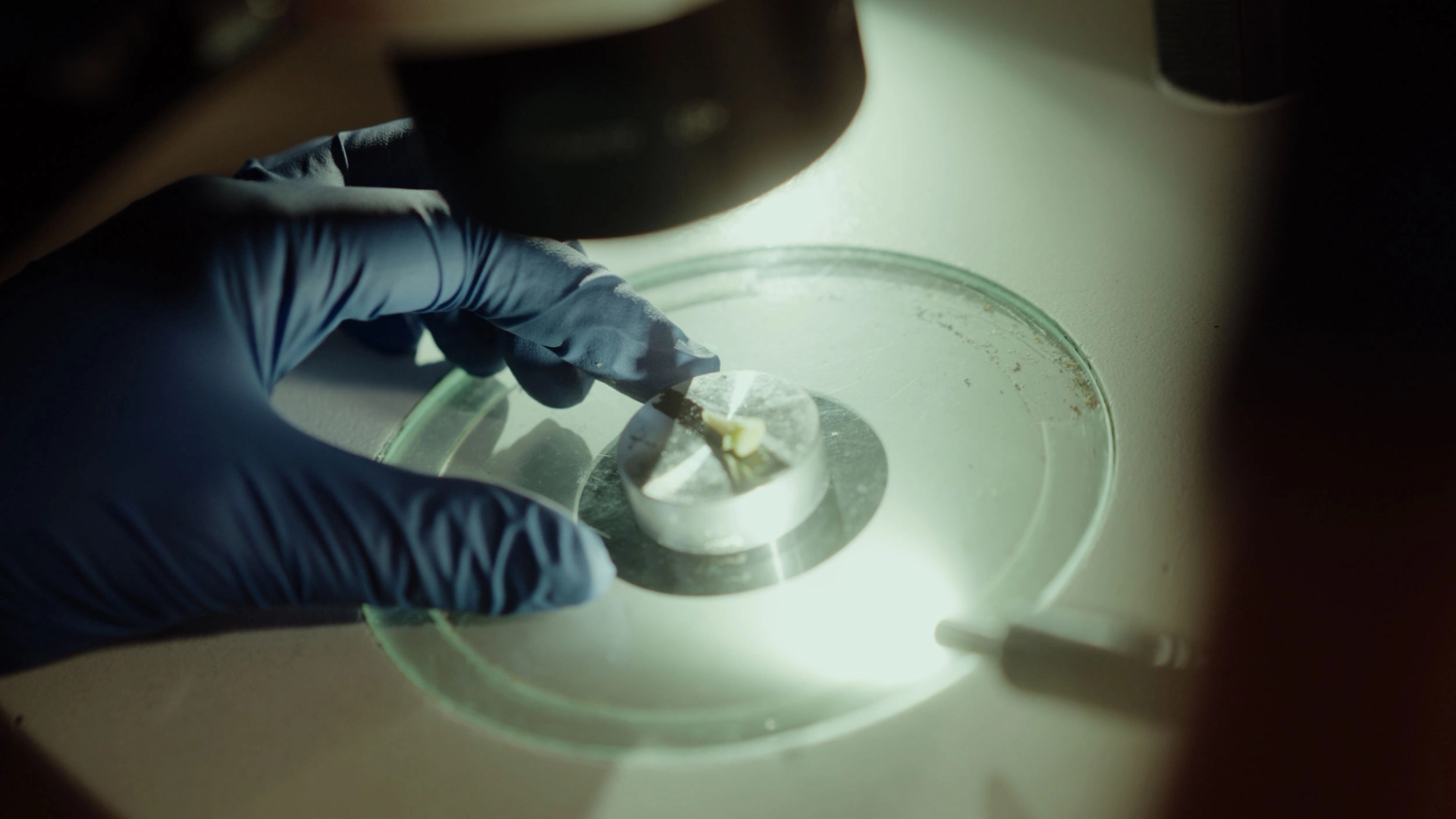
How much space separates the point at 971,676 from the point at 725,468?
310 millimetres

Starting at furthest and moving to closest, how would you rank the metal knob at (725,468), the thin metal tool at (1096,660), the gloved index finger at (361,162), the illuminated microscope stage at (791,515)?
the gloved index finger at (361,162)
the metal knob at (725,468)
the illuminated microscope stage at (791,515)
the thin metal tool at (1096,660)

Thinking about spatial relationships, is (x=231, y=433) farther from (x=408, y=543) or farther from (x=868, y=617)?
(x=868, y=617)

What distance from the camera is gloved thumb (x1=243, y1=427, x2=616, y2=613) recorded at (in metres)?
0.85

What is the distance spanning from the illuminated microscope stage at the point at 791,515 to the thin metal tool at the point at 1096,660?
1.7 inches

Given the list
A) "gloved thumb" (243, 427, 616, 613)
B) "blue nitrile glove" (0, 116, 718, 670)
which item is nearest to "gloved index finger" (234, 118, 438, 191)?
"blue nitrile glove" (0, 116, 718, 670)

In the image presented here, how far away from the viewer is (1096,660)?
2.28 ft

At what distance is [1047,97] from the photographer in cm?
140

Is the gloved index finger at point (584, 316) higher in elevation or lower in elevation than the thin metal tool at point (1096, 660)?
higher

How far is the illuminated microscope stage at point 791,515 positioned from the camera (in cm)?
77

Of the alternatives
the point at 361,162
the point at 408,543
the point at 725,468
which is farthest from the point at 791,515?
the point at 361,162

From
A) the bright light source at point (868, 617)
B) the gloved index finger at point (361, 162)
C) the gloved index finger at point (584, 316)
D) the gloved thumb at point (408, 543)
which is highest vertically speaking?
the gloved index finger at point (361, 162)

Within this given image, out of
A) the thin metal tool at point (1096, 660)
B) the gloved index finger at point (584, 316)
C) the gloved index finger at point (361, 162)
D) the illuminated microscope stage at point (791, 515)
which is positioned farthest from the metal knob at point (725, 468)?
the gloved index finger at point (361, 162)

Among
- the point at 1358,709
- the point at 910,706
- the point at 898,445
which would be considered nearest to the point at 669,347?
the point at 898,445

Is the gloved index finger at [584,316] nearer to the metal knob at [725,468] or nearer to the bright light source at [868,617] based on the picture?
the metal knob at [725,468]
